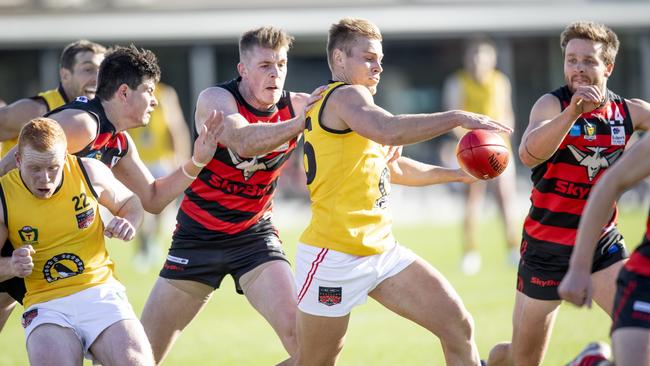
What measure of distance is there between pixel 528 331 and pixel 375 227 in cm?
116

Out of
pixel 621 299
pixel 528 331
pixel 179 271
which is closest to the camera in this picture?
pixel 621 299

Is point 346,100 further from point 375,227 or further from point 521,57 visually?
point 521,57

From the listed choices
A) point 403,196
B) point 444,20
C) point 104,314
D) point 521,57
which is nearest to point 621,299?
point 104,314

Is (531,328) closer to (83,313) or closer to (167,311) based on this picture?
(167,311)

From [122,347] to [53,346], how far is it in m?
0.36

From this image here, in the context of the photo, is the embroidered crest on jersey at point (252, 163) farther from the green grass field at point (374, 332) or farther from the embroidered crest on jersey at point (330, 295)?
the green grass field at point (374, 332)

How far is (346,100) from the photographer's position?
509cm

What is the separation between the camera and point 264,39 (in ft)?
19.7

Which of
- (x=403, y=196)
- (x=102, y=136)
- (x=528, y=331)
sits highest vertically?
(x=102, y=136)

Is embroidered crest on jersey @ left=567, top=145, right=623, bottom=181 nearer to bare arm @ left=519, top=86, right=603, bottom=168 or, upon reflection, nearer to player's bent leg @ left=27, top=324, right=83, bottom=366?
bare arm @ left=519, top=86, right=603, bottom=168

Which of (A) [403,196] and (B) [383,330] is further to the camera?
(A) [403,196]

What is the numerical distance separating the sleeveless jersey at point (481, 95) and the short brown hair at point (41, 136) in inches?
341

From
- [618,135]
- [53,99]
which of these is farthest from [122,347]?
[618,135]

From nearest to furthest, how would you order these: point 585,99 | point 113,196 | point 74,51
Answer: point 585,99, point 113,196, point 74,51
